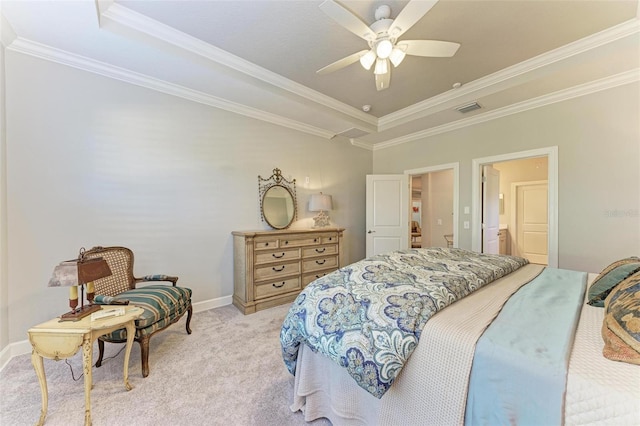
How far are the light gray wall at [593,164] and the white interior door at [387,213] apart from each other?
1.63 metres

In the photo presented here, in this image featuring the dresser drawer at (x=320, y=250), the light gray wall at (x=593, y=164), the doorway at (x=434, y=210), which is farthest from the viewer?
the doorway at (x=434, y=210)

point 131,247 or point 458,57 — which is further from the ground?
point 458,57

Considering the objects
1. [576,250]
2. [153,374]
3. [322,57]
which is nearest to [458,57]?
[322,57]

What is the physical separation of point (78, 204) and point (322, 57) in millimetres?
2797

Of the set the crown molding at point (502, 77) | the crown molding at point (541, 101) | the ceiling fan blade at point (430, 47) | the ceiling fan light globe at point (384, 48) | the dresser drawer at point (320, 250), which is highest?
the crown molding at point (502, 77)

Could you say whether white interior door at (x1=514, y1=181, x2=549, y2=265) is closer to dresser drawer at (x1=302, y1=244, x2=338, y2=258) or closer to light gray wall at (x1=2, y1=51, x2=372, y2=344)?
dresser drawer at (x1=302, y1=244, x2=338, y2=258)

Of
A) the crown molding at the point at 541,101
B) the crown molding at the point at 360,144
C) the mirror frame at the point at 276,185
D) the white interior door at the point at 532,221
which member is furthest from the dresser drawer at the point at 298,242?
the white interior door at the point at 532,221

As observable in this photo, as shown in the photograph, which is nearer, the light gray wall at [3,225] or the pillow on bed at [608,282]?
the pillow on bed at [608,282]

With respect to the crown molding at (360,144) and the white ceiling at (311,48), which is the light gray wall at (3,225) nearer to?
the white ceiling at (311,48)

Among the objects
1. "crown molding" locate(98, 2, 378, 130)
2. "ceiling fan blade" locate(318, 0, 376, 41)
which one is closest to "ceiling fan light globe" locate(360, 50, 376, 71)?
"ceiling fan blade" locate(318, 0, 376, 41)

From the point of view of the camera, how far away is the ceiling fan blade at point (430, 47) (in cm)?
191

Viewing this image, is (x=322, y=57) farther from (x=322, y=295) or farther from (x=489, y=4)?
(x=322, y=295)

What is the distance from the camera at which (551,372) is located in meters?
0.81

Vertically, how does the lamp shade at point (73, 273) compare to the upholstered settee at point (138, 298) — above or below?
above
